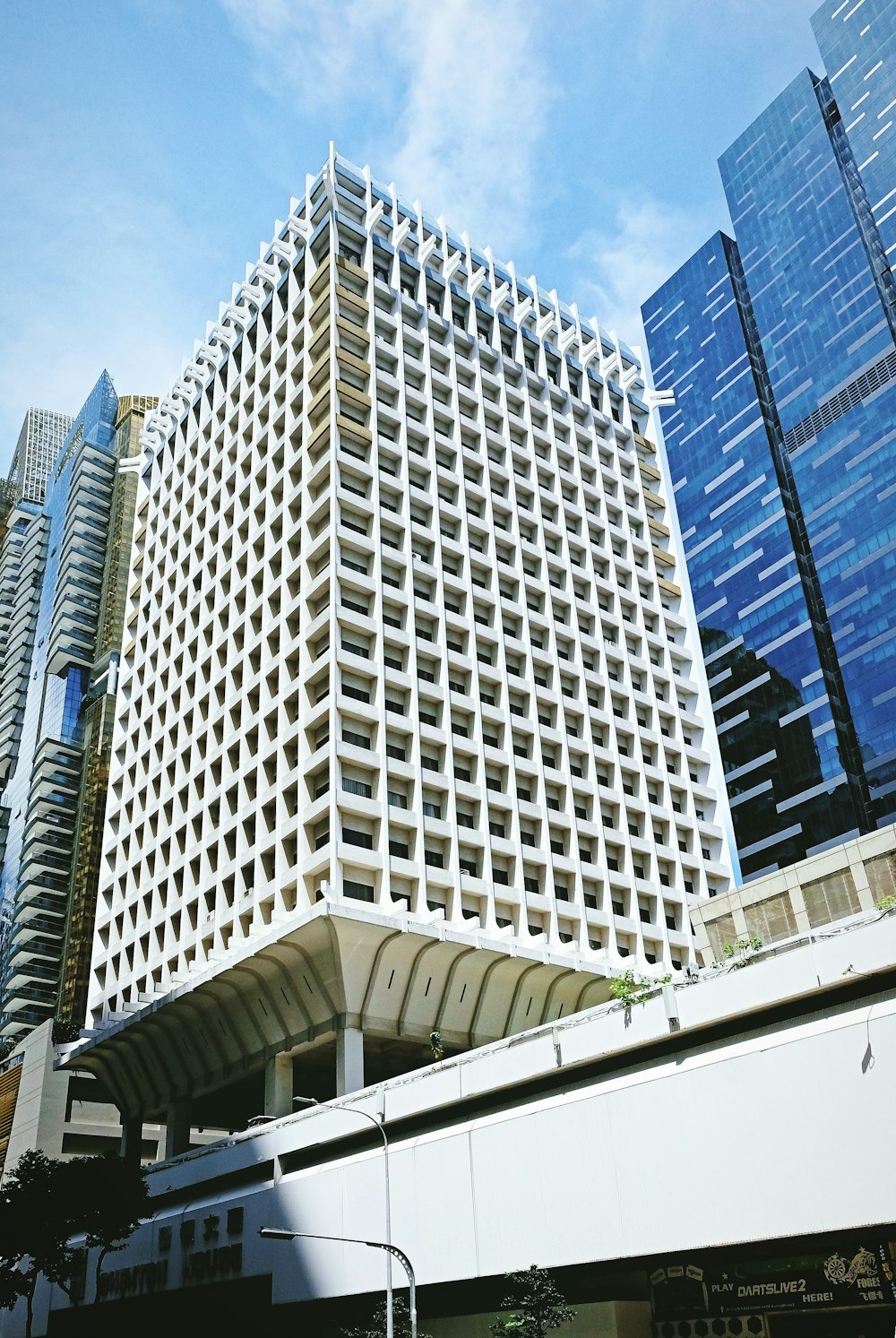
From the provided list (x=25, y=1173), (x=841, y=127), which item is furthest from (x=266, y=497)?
(x=841, y=127)

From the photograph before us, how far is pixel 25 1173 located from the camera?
53.2 meters

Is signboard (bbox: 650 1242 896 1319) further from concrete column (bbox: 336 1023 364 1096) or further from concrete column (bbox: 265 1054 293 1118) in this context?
concrete column (bbox: 265 1054 293 1118)

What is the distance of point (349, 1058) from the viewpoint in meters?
53.6

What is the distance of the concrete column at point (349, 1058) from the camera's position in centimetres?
5281

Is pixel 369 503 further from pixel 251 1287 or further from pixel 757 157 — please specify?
pixel 757 157

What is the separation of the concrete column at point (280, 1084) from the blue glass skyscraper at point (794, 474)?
232 ft

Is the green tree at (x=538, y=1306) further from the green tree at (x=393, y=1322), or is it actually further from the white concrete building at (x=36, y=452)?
the white concrete building at (x=36, y=452)

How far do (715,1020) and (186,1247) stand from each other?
33.7 meters

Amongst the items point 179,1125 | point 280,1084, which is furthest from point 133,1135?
point 280,1084

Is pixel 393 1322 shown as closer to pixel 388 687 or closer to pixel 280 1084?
pixel 280 1084

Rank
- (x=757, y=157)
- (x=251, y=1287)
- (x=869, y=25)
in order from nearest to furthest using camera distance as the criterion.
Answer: (x=251, y=1287) → (x=869, y=25) → (x=757, y=157)

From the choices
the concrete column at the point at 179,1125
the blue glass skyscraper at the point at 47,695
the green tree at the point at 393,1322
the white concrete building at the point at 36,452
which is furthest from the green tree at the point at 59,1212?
the white concrete building at the point at 36,452

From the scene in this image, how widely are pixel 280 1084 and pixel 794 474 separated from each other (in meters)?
97.0

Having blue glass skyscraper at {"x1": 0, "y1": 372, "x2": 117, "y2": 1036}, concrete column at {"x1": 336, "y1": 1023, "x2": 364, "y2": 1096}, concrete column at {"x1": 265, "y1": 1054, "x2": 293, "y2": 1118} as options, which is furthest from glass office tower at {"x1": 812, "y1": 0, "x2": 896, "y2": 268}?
concrete column at {"x1": 265, "y1": 1054, "x2": 293, "y2": 1118}
